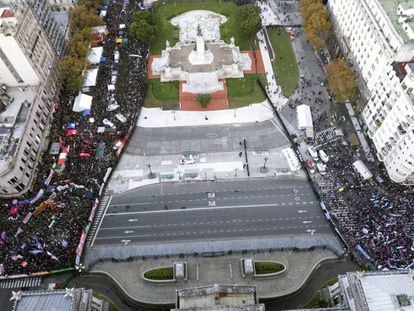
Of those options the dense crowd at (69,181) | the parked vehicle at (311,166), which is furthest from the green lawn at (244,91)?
the dense crowd at (69,181)

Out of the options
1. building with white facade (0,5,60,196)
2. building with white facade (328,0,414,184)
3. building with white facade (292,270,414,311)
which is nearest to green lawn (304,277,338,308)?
building with white facade (292,270,414,311)

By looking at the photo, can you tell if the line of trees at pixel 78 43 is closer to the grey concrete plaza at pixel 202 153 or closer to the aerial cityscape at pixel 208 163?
the aerial cityscape at pixel 208 163

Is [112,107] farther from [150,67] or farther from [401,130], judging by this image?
[401,130]

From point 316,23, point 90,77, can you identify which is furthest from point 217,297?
point 316,23

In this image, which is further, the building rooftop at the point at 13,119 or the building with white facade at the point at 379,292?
the building rooftop at the point at 13,119

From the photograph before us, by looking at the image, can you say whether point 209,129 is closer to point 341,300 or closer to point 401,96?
point 401,96

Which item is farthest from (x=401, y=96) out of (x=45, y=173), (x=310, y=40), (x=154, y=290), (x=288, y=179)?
(x=45, y=173)

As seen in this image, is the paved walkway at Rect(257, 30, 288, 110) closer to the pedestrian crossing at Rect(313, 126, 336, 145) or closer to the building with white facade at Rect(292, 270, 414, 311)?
the pedestrian crossing at Rect(313, 126, 336, 145)
